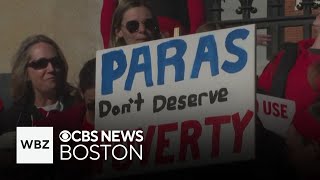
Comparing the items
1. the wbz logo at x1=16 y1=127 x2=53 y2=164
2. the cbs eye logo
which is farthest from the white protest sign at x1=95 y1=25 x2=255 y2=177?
the wbz logo at x1=16 y1=127 x2=53 y2=164

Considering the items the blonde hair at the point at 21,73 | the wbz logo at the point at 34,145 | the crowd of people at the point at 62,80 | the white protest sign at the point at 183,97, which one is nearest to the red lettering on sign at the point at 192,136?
the white protest sign at the point at 183,97

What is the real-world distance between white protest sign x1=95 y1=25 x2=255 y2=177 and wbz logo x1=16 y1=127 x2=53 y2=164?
1.36 ft

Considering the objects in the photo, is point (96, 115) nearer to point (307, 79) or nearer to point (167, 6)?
point (167, 6)

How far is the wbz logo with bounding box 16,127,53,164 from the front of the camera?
246 inches

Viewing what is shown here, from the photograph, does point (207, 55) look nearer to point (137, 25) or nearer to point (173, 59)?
point (173, 59)

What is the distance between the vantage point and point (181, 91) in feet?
19.9

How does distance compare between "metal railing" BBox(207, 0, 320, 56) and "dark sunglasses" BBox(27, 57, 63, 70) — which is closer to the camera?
"metal railing" BBox(207, 0, 320, 56)

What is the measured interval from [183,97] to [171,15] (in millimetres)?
617

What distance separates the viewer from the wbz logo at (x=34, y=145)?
6250 millimetres

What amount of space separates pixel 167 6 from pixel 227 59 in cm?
62

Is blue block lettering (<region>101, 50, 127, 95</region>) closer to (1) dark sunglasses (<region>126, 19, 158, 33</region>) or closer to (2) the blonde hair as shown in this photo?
→ (1) dark sunglasses (<region>126, 19, 158, 33</region>)

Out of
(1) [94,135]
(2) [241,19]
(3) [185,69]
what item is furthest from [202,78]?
(1) [94,135]

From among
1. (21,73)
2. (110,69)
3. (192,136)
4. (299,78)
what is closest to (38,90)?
(21,73)

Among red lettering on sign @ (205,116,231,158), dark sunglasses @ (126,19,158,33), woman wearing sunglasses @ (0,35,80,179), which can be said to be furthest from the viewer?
woman wearing sunglasses @ (0,35,80,179)
